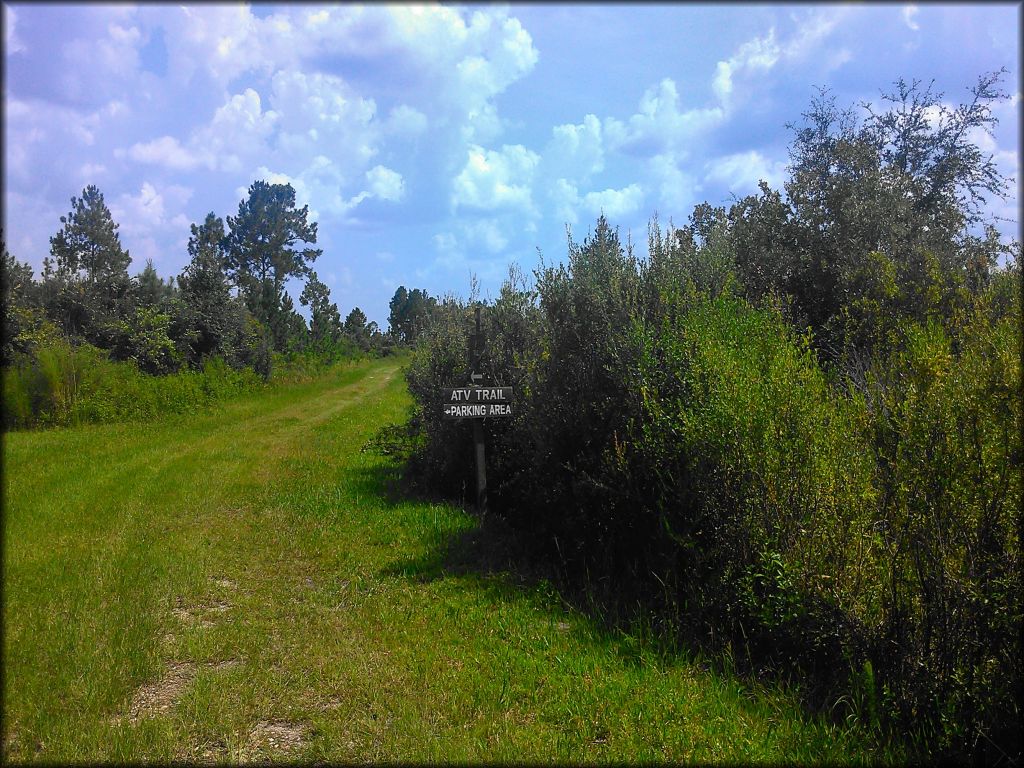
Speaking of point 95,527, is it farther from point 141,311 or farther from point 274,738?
point 141,311

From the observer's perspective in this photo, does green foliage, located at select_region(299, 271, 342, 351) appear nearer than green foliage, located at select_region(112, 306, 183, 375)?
No

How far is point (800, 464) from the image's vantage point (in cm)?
392

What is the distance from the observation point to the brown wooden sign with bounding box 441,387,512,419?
7.25 meters

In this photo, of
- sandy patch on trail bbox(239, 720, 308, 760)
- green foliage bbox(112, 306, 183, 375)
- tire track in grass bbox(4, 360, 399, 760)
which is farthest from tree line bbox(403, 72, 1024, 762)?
green foliage bbox(112, 306, 183, 375)

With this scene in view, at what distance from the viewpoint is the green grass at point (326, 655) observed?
335 cm

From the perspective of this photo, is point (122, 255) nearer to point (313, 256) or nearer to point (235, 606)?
point (313, 256)

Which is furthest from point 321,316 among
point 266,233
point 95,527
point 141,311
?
point 95,527

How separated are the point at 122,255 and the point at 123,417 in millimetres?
17349

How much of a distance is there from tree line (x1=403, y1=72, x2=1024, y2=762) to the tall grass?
1271cm

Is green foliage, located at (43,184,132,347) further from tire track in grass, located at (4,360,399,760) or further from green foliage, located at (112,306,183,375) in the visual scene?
tire track in grass, located at (4,360,399,760)

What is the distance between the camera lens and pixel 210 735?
3.48 m

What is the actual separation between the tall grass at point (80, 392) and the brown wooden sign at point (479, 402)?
522 inches

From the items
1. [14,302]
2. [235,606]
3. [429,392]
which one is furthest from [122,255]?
[235,606]

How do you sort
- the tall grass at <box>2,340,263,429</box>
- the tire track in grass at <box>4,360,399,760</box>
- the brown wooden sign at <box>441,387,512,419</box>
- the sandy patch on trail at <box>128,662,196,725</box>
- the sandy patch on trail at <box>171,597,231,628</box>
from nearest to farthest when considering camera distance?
1. the sandy patch on trail at <box>128,662,196,725</box>
2. the tire track in grass at <box>4,360,399,760</box>
3. the sandy patch on trail at <box>171,597,231,628</box>
4. the brown wooden sign at <box>441,387,512,419</box>
5. the tall grass at <box>2,340,263,429</box>
